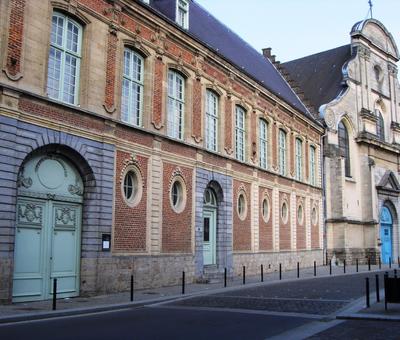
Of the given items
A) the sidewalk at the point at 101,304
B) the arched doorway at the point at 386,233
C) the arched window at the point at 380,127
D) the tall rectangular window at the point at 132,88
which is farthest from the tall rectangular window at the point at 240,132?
the arched window at the point at 380,127

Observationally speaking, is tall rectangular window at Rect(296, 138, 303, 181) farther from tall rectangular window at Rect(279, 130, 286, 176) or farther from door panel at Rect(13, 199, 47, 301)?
door panel at Rect(13, 199, 47, 301)

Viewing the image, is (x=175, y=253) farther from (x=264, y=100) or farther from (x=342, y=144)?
(x=342, y=144)

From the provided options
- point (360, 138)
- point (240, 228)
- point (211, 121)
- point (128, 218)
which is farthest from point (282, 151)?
point (128, 218)

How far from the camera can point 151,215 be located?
18047mm

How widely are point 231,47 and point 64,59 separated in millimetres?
15627

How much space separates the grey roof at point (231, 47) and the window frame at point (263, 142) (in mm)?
1900

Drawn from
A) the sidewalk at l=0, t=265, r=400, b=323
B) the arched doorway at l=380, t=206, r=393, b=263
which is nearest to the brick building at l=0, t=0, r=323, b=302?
the sidewalk at l=0, t=265, r=400, b=323

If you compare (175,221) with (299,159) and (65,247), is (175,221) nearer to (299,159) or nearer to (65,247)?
(65,247)

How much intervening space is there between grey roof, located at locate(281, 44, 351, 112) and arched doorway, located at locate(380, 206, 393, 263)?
1014cm

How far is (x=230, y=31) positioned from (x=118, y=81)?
17.2 m

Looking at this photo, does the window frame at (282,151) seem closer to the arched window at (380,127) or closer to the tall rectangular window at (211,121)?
the tall rectangular window at (211,121)

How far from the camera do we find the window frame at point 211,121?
73.9 ft

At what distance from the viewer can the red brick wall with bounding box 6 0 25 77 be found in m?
13.3

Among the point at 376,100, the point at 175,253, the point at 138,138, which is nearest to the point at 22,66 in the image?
the point at 138,138
